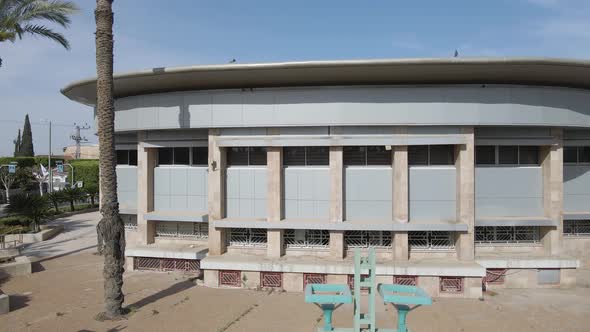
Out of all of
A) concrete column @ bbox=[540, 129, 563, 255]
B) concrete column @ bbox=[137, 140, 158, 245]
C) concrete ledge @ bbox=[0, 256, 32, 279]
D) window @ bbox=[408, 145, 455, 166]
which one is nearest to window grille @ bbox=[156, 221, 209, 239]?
concrete column @ bbox=[137, 140, 158, 245]

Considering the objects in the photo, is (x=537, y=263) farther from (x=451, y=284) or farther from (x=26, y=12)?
(x=26, y=12)

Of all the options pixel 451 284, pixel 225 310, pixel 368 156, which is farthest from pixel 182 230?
pixel 451 284

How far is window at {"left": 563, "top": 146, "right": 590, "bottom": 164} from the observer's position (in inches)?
586

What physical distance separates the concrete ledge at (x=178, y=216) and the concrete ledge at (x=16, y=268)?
16.4ft

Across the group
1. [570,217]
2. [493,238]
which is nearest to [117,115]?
[493,238]

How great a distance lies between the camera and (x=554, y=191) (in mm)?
13547

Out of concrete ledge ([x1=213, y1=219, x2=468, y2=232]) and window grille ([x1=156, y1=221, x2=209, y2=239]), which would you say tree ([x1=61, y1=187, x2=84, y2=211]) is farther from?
concrete ledge ([x1=213, y1=219, x2=468, y2=232])

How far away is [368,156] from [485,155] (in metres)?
4.53

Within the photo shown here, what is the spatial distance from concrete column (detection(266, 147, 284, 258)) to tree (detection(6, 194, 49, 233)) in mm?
17234

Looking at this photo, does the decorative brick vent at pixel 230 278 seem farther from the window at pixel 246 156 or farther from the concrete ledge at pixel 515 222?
the concrete ledge at pixel 515 222

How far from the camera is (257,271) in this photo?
1302 centimetres

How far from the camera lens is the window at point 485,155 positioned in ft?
46.2

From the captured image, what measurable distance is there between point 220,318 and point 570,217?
13.1 meters

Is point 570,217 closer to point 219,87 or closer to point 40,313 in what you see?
point 219,87
